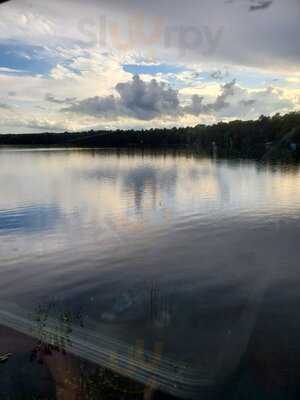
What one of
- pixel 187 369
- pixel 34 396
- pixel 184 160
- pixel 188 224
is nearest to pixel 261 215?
pixel 188 224

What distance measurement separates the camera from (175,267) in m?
8.31

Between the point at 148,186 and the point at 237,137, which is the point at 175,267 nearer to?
the point at 237,137

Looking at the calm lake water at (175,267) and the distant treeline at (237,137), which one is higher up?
the distant treeline at (237,137)

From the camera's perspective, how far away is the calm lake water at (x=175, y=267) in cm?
495

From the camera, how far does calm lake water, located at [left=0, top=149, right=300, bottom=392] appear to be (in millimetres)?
4949

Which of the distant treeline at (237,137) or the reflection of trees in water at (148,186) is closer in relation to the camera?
the distant treeline at (237,137)

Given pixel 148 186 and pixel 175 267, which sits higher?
pixel 148 186

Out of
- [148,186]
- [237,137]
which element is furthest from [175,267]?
[148,186]

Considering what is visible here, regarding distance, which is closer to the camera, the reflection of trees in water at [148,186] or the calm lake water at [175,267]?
the calm lake water at [175,267]

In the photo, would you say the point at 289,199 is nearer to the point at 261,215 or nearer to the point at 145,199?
the point at 261,215

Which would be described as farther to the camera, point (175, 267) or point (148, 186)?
point (148, 186)

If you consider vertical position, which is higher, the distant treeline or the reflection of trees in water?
the distant treeline

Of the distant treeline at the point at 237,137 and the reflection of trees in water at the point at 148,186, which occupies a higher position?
the distant treeline at the point at 237,137

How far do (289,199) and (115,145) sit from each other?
20218mm
